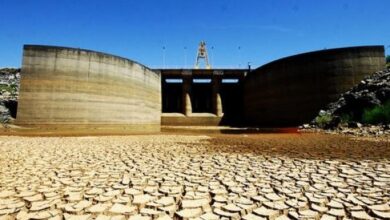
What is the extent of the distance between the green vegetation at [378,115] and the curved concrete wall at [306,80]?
7061 millimetres

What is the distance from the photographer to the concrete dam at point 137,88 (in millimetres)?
21378

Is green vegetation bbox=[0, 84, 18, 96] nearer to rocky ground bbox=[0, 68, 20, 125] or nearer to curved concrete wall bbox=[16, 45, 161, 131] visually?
rocky ground bbox=[0, 68, 20, 125]

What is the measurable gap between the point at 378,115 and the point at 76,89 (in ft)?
75.5

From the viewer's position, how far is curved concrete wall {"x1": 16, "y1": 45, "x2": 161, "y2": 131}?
21.0m

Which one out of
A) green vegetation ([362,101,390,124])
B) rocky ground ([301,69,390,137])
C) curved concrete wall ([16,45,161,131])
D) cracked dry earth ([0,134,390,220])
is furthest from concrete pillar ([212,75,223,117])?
cracked dry earth ([0,134,390,220])

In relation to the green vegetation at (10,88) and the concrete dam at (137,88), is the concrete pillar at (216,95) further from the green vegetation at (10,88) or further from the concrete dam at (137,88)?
the green vegetation at (10,88)

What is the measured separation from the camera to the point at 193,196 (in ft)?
11.1

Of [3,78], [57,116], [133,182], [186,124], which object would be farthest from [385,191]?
[186,124]

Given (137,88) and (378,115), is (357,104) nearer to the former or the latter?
(378,115)

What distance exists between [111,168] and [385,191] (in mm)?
4585

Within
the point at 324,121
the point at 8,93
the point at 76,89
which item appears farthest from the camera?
the point at 76,89

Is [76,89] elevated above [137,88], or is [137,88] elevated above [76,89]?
[137,88]

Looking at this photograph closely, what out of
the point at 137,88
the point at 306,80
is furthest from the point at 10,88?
the point at 306,80

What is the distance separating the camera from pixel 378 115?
1597 centimetres
